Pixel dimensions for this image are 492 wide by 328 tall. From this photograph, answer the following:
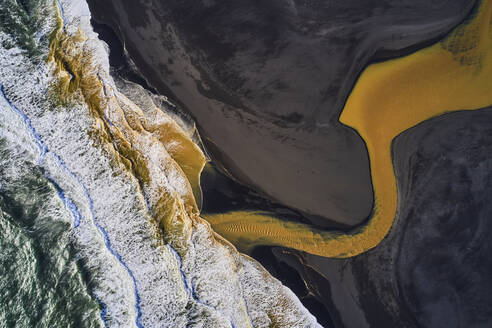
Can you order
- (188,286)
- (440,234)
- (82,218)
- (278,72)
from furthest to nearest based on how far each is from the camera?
(278,72) < (440,234) < (188,286) < (82,218)

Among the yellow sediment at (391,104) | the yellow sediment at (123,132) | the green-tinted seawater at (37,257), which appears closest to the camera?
the green-tinted seawater at (37,257)

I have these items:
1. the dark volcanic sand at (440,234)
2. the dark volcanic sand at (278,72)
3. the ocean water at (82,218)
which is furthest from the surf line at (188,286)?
the dark volcanic sand at (440,234)

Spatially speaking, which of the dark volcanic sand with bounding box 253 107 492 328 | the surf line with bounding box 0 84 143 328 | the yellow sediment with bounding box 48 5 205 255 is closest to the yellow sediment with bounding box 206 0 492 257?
the dark volcanic sand with bounding box 253 107 492 328

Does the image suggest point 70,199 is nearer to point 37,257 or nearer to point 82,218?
point 82,218

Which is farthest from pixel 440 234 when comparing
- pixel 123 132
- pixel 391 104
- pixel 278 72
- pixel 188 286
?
pixel 123 132

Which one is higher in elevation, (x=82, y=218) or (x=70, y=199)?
(x=70, y=199)

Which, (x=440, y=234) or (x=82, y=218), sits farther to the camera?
(x=440, y=234)

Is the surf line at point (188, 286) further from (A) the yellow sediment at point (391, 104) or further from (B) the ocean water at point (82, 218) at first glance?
(A) the yellow sediment at point (391, 104)
